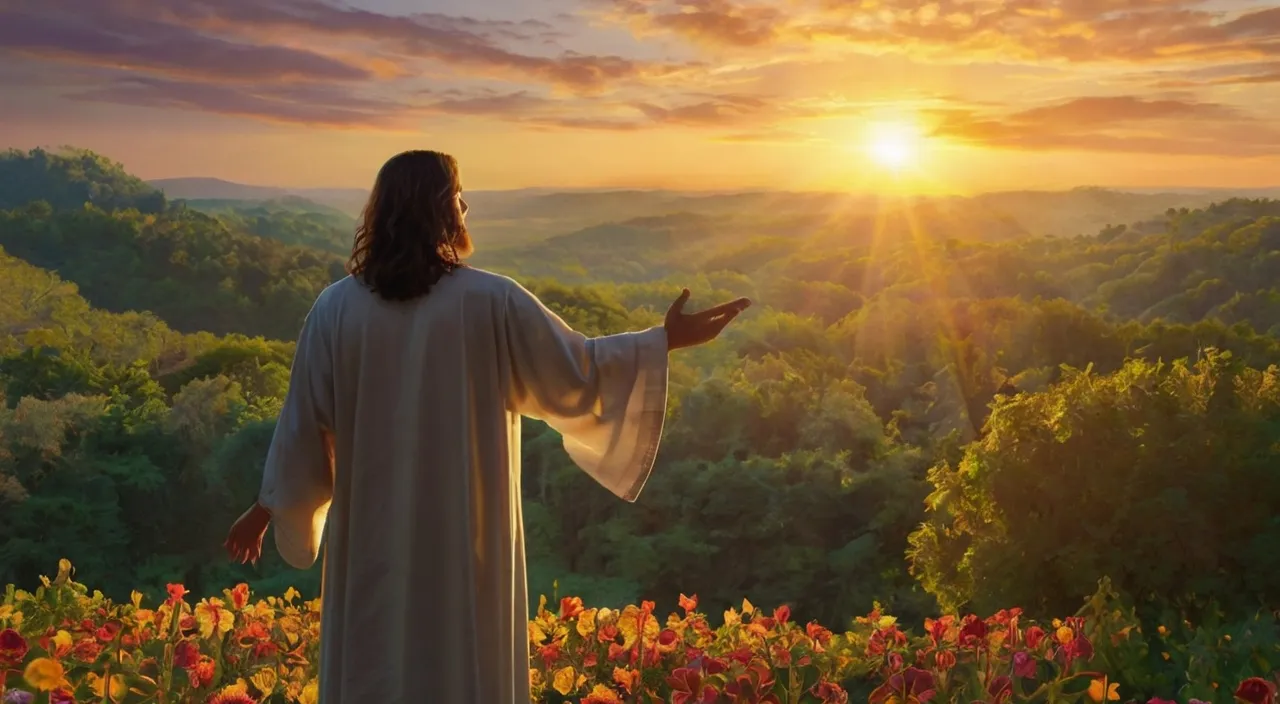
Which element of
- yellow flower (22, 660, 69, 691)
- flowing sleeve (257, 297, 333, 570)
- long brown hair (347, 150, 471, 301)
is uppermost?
long brown hair (347, 150, 471, 301)

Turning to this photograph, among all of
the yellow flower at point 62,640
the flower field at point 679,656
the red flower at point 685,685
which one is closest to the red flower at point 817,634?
the flower field at point 679,656

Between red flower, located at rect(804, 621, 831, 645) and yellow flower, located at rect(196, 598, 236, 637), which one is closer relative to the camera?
red flower, located at rect(804, 621, 831, 645)

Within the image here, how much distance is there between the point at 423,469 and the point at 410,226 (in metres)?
0.52

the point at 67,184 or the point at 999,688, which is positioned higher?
the point at 999,688

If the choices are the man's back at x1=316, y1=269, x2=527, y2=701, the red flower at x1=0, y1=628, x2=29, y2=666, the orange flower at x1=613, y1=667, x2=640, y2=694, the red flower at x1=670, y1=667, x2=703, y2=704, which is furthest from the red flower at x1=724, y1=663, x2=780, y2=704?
the red flower at x1=0, y1=628, x2=29, y2=666

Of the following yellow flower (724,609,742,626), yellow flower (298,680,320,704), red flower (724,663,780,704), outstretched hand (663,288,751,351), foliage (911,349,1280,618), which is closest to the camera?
outstretched hand (663,288,751,351)

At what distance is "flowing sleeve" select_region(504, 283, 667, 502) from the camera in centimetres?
263

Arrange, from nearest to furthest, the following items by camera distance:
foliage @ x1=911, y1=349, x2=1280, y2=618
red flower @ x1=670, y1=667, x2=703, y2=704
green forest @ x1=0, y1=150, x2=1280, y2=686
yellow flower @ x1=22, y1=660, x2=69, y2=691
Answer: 1. yellow flower @ x1=22, y1=660, x2=69, y2=691
2. red flower @ x1=670, y1=667, x2=703, y2=704
3. foliage @ x1=911, y1=349, x2=1280, y2=618
4. green forest @ x1=0, y1=150, x2=1280, y2=686

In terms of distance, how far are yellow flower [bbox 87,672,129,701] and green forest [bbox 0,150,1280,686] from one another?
3.84 m

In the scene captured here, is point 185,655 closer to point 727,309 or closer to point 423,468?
point 423,468

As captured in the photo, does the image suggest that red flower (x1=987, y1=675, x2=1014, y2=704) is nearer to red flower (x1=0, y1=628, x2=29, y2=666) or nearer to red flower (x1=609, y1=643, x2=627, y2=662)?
red flower (x1=609, y1=643, x2=627, y2=662)

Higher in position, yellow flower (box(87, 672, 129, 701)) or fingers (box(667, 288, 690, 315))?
fingers (box(667, 288, 690, 315))

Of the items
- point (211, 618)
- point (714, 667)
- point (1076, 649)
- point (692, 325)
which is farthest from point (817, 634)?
point (211, 618)

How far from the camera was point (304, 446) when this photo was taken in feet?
8.85
